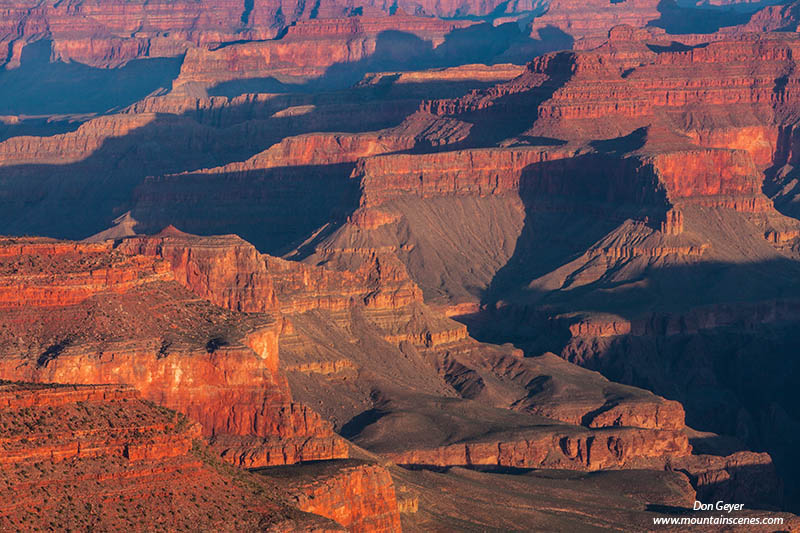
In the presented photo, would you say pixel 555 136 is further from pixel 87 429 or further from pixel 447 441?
pixel 87 429

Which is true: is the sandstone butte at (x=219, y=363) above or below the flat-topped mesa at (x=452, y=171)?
below

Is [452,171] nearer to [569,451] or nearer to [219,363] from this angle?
[569,451]

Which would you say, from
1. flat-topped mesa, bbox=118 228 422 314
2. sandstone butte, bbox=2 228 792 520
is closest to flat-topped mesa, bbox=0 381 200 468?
sandstone butte, bbox=2 228 792 520

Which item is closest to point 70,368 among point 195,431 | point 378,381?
point 195,431

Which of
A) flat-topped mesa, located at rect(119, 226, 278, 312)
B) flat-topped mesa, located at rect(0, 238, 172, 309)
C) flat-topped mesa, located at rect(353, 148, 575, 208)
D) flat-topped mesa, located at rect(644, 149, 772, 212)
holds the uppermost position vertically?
flat-topped mesa, located at rect(353, 148, 575, 208)

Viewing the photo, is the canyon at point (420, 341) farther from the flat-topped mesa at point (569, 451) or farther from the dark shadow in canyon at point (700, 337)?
the dark shadow in canyon at point (700, 337)

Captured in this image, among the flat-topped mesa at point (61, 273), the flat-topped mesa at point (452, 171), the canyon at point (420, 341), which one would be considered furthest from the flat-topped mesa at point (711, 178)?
the flat-topped mesa at point (61, 273)

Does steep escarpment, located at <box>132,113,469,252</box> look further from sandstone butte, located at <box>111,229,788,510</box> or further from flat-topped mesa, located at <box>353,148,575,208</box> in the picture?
sandstone butte, located at <box>111,229,788,510</box>
